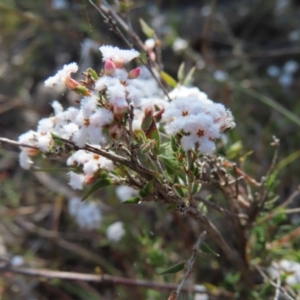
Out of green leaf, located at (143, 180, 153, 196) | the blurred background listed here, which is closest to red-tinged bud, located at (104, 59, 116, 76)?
green leaf, located at (143, 180, 153, 196)

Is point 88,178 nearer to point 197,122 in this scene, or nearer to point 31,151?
point 31,151

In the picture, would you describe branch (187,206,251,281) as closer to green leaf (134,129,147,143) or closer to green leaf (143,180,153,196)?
green leaf (143,180,153,196)

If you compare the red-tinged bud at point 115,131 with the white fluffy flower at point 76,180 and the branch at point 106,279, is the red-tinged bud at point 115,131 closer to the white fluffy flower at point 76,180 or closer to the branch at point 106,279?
the white fluffy flower at point 76,180

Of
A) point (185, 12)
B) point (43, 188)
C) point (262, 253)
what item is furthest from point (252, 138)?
point (185, 12)

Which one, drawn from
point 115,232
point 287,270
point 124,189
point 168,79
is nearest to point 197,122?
point 168,79

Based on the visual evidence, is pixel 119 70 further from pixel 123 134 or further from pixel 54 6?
pixel 54 6
